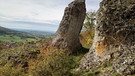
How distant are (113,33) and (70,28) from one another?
16.2 m

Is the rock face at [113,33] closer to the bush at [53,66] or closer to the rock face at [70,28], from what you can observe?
the bush at [53,66]

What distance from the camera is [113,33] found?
3700 centimetres

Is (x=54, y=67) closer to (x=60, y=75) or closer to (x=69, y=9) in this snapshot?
(x=60, y=75)

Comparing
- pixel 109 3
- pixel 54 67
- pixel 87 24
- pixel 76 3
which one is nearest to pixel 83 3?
pixel 76 3

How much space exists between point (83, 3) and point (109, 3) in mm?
15136

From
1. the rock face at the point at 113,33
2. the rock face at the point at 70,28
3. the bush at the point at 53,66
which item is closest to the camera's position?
the rock face at the point at 113,33

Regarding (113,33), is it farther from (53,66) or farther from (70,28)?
(70,28)

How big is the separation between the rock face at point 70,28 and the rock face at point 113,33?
11.1m

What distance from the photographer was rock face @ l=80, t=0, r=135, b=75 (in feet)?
114

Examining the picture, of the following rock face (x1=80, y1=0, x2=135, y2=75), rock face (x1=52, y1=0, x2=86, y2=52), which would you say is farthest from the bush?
rock face (x1=52, y1=0, x2=86, y2=52)

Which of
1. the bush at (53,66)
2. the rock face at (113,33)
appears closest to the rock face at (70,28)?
the rock face at (113,33)

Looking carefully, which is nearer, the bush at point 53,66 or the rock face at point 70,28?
the bush at point 53,66

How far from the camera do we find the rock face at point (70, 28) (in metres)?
51.4

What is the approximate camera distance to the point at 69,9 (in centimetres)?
5291
